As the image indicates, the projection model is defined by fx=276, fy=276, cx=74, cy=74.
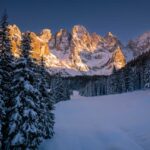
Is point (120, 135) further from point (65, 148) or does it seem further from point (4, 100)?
point (4, 100)

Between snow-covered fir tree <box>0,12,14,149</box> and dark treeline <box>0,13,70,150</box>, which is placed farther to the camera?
snow-covered fir tree <box>0,12,14,149</box>

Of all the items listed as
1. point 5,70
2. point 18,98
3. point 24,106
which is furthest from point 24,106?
point 5,70

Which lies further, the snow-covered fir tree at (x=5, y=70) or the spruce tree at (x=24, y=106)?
the snow-covered fir tree at (x=5, y=70)

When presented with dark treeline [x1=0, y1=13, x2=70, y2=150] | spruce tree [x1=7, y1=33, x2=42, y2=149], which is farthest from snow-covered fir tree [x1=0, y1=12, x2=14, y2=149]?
spruce tree [x1=7, y1=33, x2=42, y2=149]

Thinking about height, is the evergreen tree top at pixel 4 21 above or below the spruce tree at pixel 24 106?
above

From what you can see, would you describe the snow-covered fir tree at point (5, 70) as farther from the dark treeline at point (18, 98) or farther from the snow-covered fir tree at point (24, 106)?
the snow-covered fir tree at point (24, 106)

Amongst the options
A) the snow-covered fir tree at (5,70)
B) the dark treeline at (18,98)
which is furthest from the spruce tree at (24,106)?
the snow-covered fir tree at (5,70)

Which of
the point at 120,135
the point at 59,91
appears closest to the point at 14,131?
the point at 120,135

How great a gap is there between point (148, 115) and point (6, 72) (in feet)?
71.1

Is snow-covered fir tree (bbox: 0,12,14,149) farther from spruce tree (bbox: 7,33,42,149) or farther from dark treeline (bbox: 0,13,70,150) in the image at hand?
spruce tree (bbox: 7,33,42,149)

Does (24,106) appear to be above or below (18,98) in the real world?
below

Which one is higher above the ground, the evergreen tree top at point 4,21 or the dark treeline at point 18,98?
the evergreen tree top at point 4,21

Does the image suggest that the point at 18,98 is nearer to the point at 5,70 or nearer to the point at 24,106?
the point at 24,106

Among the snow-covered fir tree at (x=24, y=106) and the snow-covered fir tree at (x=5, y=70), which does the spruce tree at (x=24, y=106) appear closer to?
the snow-covered fir tree at (x=24, y=106)
